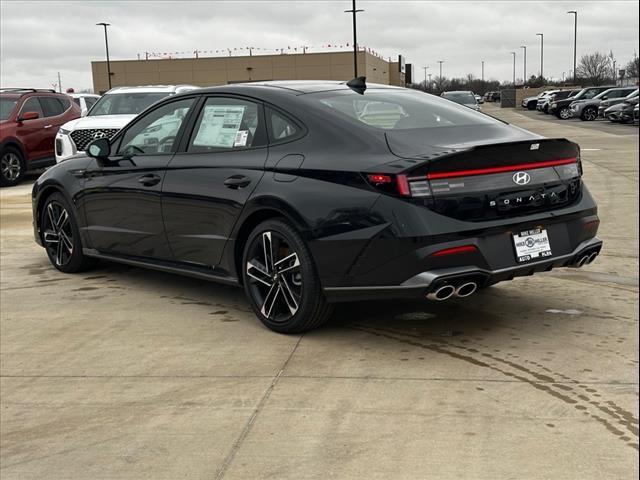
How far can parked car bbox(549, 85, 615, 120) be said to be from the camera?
41062 millimetres

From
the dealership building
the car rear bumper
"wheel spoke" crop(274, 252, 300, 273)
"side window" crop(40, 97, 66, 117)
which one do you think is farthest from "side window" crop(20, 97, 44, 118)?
the dealership building

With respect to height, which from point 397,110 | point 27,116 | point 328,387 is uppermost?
point 27,116

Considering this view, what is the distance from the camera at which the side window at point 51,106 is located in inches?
647

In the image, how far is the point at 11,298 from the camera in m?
5.93

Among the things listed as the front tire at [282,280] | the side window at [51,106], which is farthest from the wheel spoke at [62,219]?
the side window at [51,106]

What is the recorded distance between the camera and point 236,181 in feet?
15.8

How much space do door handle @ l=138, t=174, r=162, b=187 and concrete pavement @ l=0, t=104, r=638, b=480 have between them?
0.87 metres

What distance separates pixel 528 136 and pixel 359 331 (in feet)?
5.05

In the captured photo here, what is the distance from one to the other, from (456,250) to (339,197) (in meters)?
0.70

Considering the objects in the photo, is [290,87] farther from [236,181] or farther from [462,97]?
[462,97]

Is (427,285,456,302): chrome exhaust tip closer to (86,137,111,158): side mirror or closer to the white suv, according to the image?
(86,137,111,158): side mirror

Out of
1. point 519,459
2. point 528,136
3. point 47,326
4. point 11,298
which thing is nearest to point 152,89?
point 11,298

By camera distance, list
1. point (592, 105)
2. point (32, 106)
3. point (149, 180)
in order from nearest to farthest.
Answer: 1. point (149, 180)
2. point (32, 106)
3. point (592, 105)

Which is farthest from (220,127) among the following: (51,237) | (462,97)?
(462,97)
